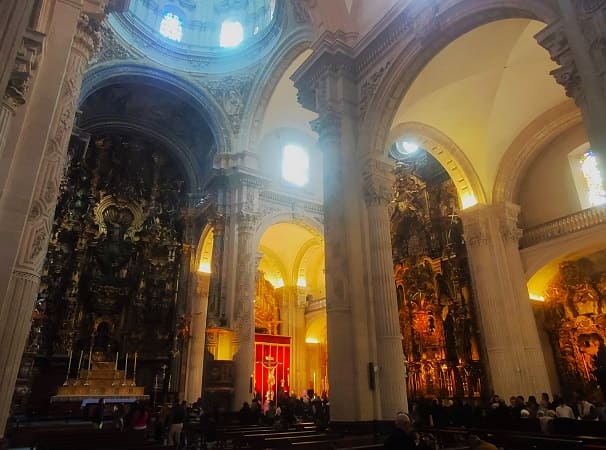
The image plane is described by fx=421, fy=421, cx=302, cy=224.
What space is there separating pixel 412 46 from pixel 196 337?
14.7 meters

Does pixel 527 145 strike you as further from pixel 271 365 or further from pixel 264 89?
pixel 271 365

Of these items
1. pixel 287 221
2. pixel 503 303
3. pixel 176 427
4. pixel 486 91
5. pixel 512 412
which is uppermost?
pixel 486 91

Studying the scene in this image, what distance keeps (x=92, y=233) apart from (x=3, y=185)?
1608 cm

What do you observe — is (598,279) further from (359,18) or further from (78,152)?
(78,152)

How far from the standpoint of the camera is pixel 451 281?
16750 mm

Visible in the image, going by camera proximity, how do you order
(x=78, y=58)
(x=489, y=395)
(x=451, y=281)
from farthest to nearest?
(x=451, y=281)
(x=489, y=395)
(x=78, y=58)

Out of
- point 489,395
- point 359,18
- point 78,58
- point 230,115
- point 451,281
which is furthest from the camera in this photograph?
point 230,115

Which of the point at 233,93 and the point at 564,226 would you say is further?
the point at 233,93

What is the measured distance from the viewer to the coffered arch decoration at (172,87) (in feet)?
55.8

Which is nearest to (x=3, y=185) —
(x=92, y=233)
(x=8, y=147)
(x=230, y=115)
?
(x=8, y=147)

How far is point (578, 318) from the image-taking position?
1316cm

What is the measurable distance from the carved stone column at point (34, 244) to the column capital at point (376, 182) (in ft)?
20.1

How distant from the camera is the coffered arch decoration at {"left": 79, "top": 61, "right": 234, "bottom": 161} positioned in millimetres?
17017

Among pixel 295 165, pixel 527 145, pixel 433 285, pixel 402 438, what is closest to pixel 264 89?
pixel 295 165
